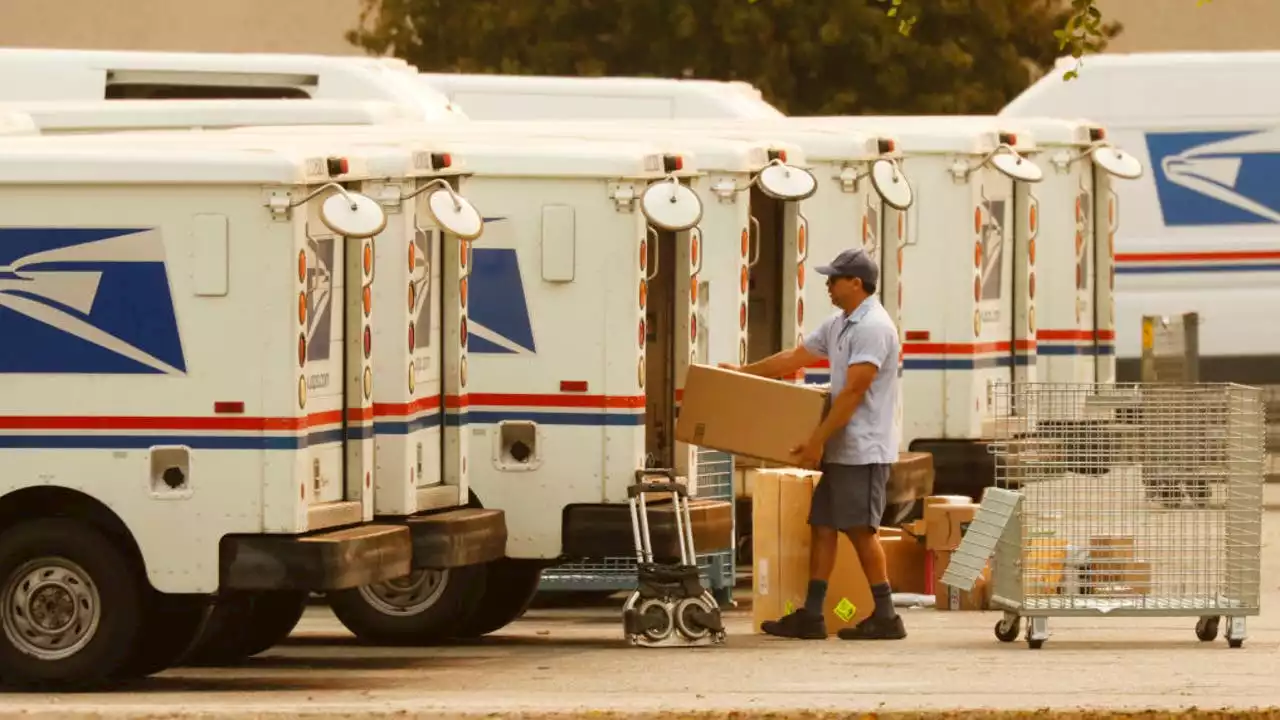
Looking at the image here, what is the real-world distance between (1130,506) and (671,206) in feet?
7.48

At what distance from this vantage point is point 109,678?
13633 millimetres

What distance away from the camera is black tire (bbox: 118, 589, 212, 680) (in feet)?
44.3

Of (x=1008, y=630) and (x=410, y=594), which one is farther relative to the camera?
(x=410, y=594)

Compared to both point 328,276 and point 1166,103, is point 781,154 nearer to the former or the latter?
point 328,276

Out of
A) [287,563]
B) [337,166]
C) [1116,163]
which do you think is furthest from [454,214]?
[1116,163]

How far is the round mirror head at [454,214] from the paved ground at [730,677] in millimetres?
1708

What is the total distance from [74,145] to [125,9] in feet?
97.4

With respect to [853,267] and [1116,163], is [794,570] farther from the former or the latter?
[1116,163]

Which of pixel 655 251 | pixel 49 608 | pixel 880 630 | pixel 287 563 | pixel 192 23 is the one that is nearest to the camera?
pixel 287 563

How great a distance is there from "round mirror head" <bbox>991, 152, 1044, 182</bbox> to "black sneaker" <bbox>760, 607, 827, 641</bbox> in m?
4.52

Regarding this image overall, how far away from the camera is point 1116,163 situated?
20984mm

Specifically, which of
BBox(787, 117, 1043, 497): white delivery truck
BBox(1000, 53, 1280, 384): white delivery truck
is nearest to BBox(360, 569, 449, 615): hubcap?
BBox(787, 117, 1043, 497): white delivery truck

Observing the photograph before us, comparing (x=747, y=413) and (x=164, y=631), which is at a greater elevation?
(x=747, y=413)

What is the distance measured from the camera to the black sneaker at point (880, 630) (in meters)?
15.3
